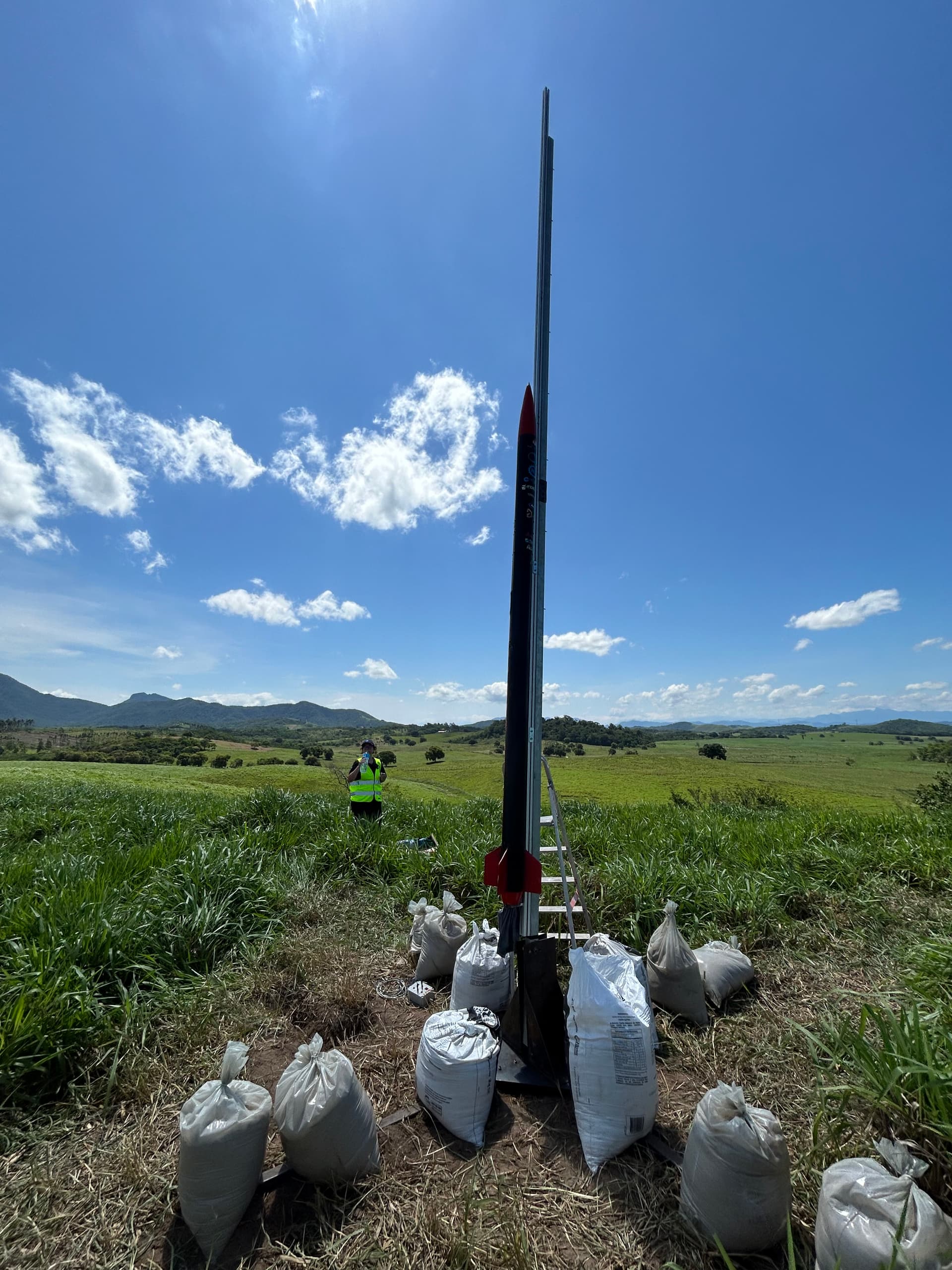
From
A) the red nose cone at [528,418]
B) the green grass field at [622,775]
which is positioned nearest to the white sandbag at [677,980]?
the red nose cone at [528,418]

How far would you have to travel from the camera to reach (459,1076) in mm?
2539

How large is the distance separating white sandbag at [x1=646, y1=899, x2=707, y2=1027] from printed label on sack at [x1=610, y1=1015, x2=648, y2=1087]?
106 cm

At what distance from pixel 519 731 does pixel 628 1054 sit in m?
1.78

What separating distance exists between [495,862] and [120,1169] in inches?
89.7

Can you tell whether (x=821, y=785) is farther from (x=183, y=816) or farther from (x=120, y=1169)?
(x=120, y=1169)

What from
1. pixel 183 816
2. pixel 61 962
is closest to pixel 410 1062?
pixel 61 962

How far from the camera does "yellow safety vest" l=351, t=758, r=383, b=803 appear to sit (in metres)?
8.66

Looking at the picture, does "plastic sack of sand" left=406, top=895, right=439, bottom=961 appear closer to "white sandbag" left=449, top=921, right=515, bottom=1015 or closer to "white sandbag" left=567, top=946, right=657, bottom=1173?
"white sandbag" left=449, top=921, right=515, bottom=1015

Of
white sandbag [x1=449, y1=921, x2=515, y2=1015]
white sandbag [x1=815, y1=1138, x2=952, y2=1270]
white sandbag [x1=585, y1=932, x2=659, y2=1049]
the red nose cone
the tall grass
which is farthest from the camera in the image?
the red nose cone

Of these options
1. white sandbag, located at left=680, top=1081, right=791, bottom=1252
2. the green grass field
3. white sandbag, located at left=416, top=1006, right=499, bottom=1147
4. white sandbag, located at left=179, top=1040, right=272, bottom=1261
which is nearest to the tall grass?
white sandbag, located at left=179, top=1040, right=272, bottom=1261

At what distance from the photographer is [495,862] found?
11.6 feet

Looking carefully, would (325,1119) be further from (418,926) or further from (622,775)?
(622,775)

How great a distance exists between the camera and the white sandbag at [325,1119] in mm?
2152

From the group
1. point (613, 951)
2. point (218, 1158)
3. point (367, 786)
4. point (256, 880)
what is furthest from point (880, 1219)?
point (367, 786)
